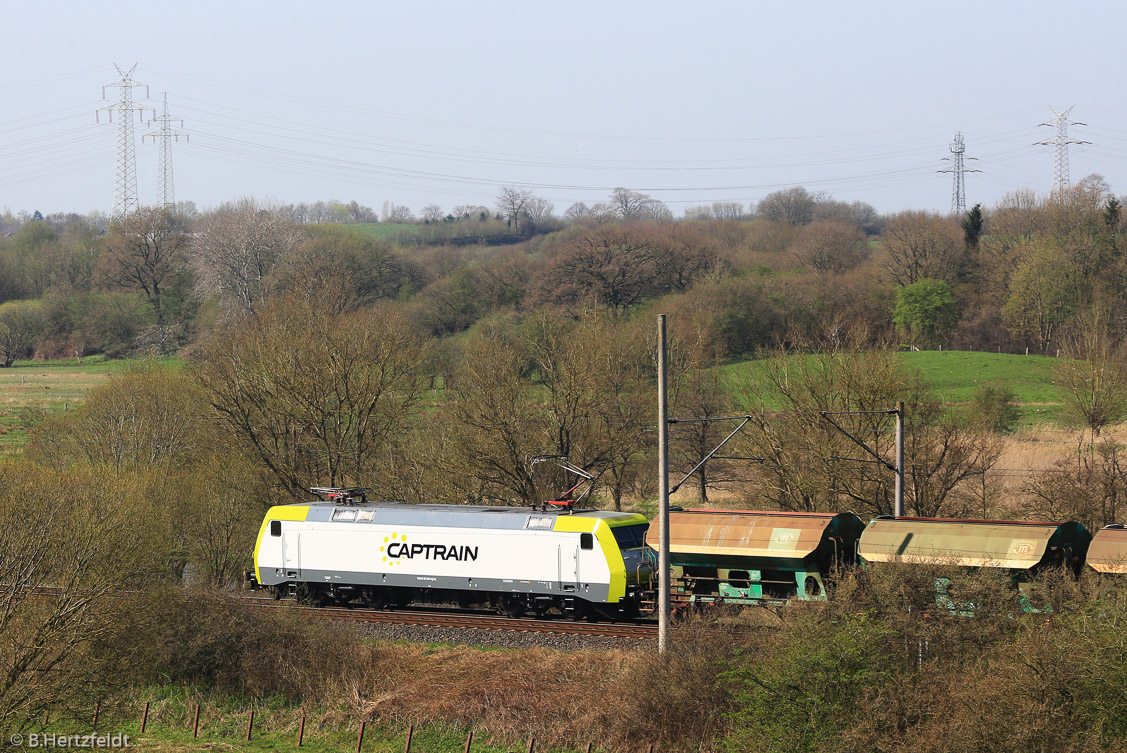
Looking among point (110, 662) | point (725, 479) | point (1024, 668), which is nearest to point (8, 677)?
point (110, 662)

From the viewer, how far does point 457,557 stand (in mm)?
31094

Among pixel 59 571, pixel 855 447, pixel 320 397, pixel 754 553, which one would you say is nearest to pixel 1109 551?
pixel 754 553

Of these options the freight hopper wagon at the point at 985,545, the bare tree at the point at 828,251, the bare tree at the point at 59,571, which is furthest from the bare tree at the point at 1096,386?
the bare tree at the point at 828,251

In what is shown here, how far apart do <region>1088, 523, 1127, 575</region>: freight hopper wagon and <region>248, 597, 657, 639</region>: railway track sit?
10274 millimetres

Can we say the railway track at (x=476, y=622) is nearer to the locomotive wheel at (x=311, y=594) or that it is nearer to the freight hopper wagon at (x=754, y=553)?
the locomotive wheel at (x=311, y=594)

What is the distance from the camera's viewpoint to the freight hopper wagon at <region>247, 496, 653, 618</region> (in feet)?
96.4

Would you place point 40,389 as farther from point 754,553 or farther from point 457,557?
point 754,553

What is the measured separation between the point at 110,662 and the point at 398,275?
72.0 metres

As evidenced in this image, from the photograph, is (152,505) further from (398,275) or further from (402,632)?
(398,275)

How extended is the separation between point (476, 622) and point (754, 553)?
311 inches

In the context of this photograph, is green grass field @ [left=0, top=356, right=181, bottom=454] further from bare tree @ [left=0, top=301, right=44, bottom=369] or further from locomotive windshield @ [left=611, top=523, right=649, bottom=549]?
locomotive windshield @ [left=611, top=523, right=649, bottom=549]

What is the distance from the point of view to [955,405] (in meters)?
56.4

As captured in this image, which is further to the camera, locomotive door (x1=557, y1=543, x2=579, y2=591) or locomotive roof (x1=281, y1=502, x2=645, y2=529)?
locomotive roof (x1=281, y1=502, x2=645, y2=529)

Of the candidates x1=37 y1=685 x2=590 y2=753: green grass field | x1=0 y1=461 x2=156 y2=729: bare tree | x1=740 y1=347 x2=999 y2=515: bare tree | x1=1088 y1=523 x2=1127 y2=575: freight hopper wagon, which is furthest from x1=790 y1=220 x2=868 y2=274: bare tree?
x1=37 y1=685 x2=590 y2=753: green grass field
